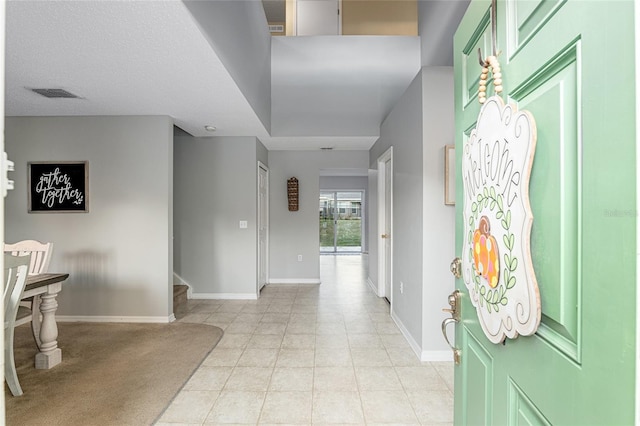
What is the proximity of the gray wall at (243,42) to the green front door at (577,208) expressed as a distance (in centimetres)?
180

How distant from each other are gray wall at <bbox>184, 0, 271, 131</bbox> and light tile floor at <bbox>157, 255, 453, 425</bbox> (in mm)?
2298

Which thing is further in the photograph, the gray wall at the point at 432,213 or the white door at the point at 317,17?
the white door at the point at 317,17

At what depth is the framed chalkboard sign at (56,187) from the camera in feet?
12.3

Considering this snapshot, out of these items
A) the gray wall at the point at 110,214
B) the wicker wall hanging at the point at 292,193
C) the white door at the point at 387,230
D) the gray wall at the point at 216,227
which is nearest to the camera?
the gray wall at the point at 110,214

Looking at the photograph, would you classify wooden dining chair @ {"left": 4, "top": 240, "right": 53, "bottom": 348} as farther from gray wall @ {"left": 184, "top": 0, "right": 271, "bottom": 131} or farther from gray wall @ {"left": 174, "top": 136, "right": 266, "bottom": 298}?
gray wall @ {"left": 184, "top": 0, "right": 271, "bottom": 131}

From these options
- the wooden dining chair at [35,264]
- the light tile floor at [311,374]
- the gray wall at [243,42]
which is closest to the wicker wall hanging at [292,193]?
the gray wall at [243,42]

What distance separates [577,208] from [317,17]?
4.47 meters

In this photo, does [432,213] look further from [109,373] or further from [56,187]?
[56,187]

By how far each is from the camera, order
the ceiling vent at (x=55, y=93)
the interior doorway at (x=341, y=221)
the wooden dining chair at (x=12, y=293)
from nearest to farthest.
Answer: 1. the wooden dining chair at (x=12, y=293)
2. the ceiling vent at (x=55, y=93)
3. the interior doorway at (x=341, y=221)

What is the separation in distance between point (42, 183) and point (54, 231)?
55cm

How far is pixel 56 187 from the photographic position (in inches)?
149

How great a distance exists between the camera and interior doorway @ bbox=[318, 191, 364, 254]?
1030cm

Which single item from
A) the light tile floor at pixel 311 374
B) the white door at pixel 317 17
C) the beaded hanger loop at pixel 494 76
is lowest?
the light tile floor at pixel 311 374

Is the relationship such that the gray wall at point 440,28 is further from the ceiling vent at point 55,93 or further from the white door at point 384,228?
the ceiling vent at point 55,93
